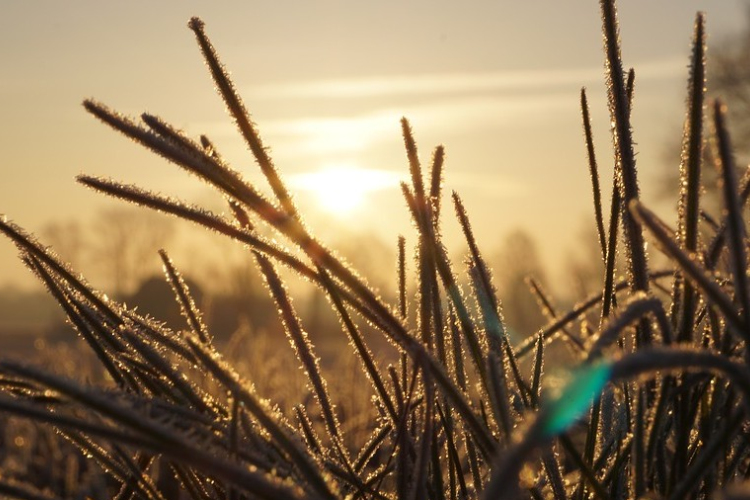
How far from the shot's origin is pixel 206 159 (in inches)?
39.4

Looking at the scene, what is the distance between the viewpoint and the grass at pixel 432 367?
76 centimetres

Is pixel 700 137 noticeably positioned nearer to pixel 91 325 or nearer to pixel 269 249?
pixel 269 249

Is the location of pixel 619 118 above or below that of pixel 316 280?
above

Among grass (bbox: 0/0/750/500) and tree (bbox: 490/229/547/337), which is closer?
grass (bbox: 0/0/750/500)

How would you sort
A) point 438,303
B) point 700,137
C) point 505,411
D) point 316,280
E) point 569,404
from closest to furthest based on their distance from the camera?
point 569,404 < point 505,411 < point 700,137 < point 316,280 < point 438,303

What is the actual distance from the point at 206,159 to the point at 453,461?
53 centimetres

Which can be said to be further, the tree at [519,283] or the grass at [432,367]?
the tree at [519,283]

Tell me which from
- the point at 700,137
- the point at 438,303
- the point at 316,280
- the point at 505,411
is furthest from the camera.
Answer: the point at 438,303

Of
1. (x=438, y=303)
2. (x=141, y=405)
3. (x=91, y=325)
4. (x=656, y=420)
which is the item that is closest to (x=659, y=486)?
(x=656, y=420)

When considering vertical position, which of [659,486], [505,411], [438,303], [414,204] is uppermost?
[414,204]

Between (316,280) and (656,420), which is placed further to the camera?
(316,280)

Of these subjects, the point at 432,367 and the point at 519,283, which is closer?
the point at 432,367

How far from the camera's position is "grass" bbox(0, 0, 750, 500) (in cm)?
76

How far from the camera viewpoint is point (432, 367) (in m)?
0.91
